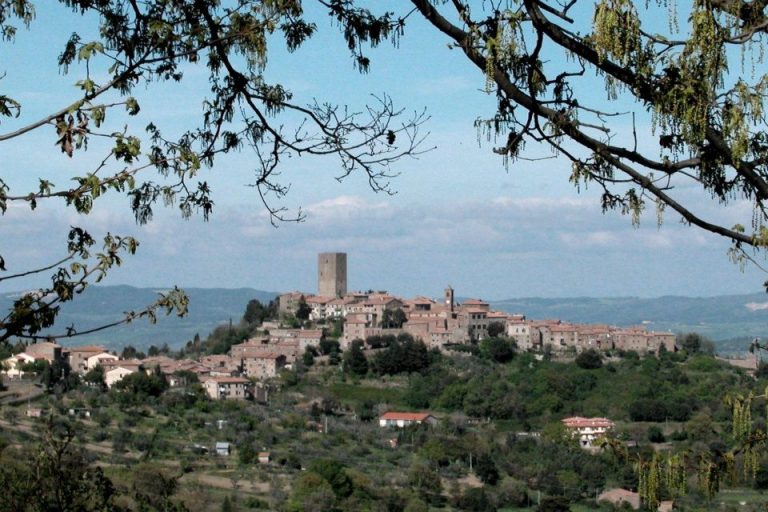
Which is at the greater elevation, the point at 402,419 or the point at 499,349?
the point at 499,349

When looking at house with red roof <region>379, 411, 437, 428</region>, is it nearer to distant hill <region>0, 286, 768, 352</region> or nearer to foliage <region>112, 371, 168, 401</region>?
foliage <region>112, 371, 168, 401</region>

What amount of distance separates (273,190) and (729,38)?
1.94m

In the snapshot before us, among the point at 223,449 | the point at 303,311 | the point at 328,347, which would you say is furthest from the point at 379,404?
the point at 303,311

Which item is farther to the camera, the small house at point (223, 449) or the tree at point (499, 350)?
the tree at point (499, 350)

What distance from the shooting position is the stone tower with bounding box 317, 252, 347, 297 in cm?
6091

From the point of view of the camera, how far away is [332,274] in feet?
199

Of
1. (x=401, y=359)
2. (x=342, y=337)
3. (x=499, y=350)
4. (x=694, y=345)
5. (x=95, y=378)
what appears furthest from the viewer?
(x=694, y=345)

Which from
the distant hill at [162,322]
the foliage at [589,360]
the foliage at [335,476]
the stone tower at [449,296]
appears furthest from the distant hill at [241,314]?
the foliage at [335,476]

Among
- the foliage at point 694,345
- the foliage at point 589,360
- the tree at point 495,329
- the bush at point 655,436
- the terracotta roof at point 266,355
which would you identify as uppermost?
the tree at point 495,329

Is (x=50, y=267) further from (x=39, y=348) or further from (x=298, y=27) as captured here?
A: (x=39, y=348)

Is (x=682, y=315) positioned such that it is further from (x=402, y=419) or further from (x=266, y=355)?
(x=402, y=419)

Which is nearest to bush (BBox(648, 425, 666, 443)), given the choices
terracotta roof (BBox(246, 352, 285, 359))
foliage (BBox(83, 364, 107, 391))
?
terracotta roof (BBox(246, 352, 285, 359))

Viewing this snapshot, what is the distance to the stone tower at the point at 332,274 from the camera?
2398 inches

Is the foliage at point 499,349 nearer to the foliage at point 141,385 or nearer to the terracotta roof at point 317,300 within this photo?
the terracotta roof at point 317,300
